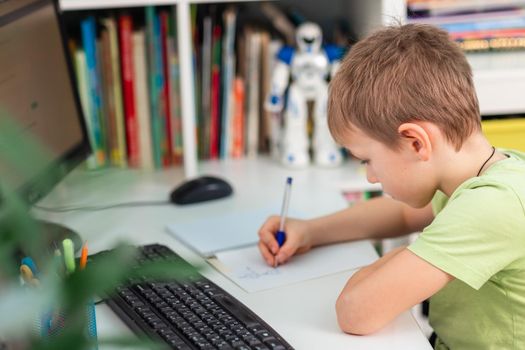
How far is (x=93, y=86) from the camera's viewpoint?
5.47 feet

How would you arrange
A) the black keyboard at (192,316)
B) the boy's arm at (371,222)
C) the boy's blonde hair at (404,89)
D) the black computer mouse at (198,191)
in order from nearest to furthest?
the black keyboard at (192,316) < the boy's blonde hair at (404,89) < the boy's arm at (371,222) < the black computer mouse at (198,191)

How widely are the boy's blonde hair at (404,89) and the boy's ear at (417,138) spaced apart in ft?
0.05

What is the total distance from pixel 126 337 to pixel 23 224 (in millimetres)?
97

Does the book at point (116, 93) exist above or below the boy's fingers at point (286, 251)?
above

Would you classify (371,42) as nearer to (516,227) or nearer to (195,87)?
(516,227)

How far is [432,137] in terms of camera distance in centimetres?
102

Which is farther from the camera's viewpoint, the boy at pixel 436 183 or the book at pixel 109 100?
the book at pixel 109 100

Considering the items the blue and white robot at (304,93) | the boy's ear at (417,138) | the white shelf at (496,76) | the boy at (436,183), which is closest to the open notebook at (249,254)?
the boy at (436,183)

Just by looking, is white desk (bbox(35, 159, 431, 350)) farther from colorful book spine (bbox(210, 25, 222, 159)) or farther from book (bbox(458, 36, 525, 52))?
book (bbox(458, 36, 525, 52))

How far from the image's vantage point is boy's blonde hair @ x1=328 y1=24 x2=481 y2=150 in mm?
1019

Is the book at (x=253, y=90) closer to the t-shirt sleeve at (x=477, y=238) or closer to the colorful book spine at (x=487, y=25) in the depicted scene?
the colorful book spine at (x=487, y=25)

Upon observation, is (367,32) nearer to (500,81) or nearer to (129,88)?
(500,81)

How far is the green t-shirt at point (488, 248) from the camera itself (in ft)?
3.09

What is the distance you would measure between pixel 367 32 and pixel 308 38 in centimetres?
14
